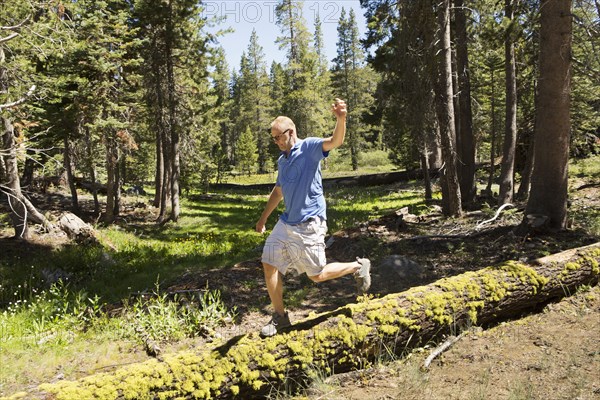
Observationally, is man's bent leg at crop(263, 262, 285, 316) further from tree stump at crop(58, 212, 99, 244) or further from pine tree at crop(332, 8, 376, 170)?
pine tree at crop(332, 8, 376, 170)

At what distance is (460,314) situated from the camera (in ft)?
15.4

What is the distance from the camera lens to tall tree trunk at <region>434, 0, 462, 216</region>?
11.3 metres

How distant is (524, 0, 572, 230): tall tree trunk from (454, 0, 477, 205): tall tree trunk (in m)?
4.88

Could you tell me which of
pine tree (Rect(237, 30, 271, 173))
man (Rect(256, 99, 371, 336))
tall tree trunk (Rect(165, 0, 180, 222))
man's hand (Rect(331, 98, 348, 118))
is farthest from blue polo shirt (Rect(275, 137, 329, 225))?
pine tree (Rect(237, 30, 271, 173))

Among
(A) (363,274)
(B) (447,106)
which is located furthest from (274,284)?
(B) (447,106)

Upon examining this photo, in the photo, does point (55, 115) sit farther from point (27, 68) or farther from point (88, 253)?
point (88, 253)

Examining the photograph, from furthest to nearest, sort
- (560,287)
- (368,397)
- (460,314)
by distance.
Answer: (560,287) → (460,314) → (368,397)

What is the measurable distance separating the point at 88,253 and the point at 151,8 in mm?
12181

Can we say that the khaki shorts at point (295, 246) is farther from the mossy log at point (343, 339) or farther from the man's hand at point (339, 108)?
the man's hand at point (339, 108)

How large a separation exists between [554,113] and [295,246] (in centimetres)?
676

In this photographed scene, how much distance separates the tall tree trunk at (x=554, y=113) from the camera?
26.2 ft

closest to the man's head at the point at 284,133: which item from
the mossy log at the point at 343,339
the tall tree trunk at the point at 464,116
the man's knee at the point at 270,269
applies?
the man's knee at the point at 270,269

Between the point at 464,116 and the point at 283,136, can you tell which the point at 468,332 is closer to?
the point at 283,136

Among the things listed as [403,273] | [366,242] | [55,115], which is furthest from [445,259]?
[55,115]
